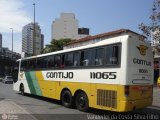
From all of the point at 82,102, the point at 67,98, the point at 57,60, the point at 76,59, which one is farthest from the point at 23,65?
the point at 82,102

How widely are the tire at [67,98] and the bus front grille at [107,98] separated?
255 cm

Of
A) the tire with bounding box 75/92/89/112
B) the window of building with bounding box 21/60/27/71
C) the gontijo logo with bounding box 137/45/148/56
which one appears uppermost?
the gontijo logo with bounding box 137/45/148/56

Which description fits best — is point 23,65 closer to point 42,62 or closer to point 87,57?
point 42,62

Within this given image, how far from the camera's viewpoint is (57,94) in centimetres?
1669

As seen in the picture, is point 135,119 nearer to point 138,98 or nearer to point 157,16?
point 138,98

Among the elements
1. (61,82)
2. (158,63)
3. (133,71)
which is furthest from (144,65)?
(158,63)

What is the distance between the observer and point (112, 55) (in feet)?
40.8

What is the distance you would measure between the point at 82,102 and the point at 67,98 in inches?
66.1

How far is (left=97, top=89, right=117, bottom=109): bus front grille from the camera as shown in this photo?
1200 cm

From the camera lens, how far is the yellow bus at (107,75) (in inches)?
467

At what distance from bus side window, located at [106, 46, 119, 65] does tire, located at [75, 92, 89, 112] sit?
2318 mm

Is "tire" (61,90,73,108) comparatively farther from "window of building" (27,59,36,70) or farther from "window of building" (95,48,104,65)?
"window of building" (27,59,36,70)

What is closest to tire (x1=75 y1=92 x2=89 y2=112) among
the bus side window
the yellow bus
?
the yellow bus

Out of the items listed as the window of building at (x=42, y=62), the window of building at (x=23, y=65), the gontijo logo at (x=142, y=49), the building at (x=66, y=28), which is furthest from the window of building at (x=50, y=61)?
the building at (x=66, y=28)
